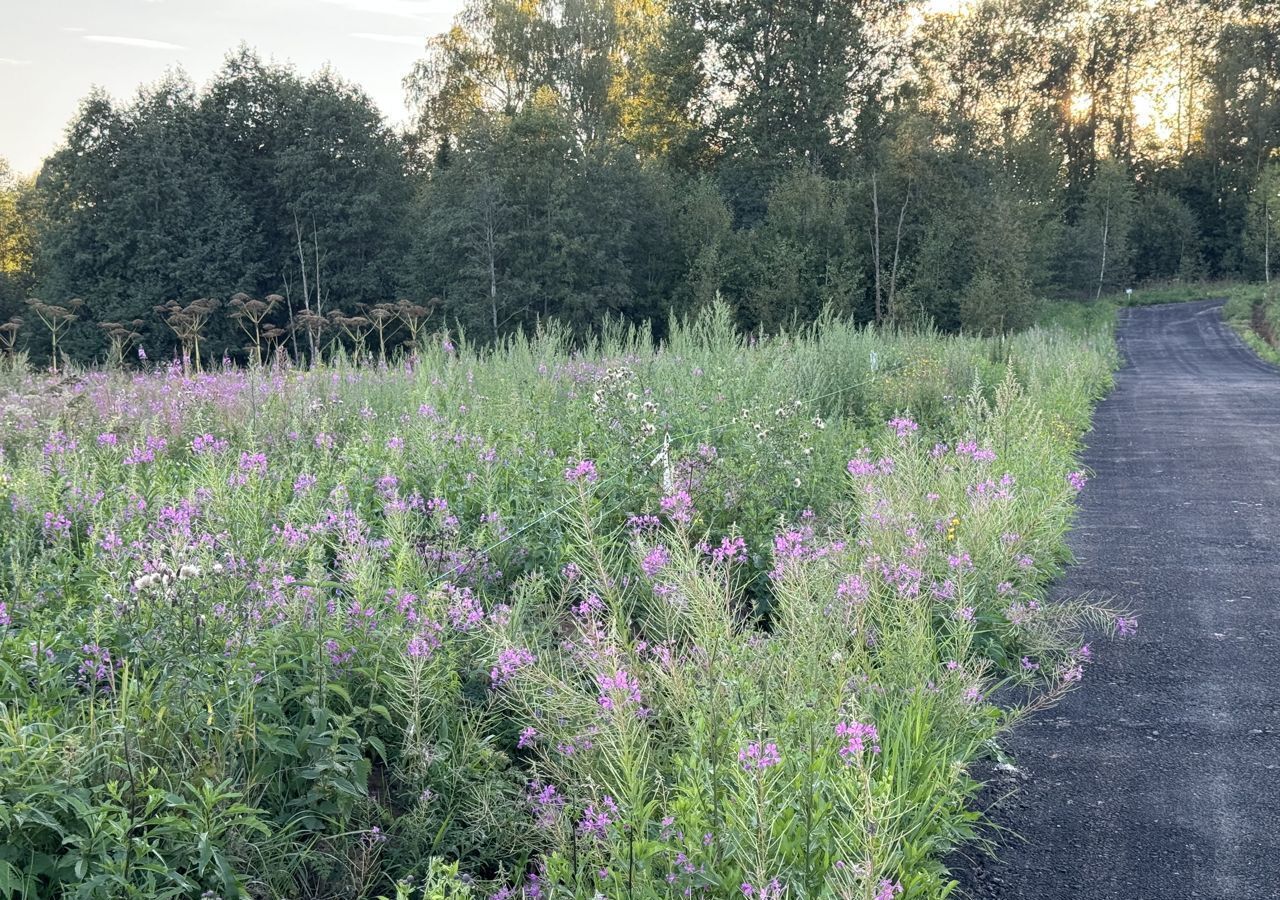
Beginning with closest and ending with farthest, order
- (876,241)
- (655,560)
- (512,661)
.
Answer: (512,661) < (655,560) < (876,241)

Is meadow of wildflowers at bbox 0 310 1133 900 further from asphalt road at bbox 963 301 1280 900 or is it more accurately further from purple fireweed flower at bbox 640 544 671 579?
asphalt road at bbox 963 301 1280 900

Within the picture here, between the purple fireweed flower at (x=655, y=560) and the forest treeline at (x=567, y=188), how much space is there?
68.1 ft

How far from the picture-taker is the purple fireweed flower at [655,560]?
9.72ft

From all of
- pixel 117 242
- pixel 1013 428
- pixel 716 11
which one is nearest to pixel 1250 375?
pixel 1013 428

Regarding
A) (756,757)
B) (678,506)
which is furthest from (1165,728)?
(756,757)

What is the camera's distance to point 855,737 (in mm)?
2131

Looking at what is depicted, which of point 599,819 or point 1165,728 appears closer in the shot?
point 599,819

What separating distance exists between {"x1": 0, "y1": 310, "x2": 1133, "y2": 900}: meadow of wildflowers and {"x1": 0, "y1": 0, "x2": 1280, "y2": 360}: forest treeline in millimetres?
19509

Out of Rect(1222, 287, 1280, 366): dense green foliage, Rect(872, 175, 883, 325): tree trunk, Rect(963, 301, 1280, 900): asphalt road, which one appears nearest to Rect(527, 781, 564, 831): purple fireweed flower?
Rect(963, 301, 1280, 900): asphalt road

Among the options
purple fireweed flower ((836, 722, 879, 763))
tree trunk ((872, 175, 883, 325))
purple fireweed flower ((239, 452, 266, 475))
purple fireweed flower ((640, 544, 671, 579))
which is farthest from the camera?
tree trunk ((872, 175, 883, 325))

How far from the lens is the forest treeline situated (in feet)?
98.1

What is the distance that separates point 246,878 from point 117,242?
3196cm

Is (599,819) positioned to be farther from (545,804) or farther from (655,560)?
(655,560)

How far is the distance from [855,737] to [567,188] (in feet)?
98.8
